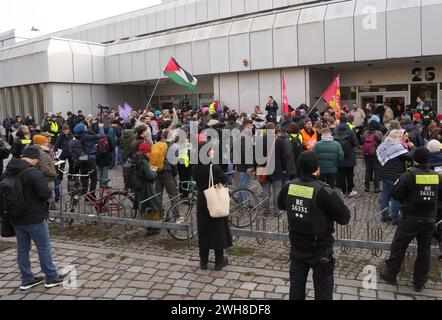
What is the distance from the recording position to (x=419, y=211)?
5422 mm

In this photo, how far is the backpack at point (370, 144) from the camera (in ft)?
34.0

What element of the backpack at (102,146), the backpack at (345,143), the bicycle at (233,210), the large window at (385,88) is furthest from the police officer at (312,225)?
the large window at (385,88)

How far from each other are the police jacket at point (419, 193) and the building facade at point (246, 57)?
1276 cm

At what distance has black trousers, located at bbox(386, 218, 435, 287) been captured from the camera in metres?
5.41

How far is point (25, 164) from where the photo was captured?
18.5ft

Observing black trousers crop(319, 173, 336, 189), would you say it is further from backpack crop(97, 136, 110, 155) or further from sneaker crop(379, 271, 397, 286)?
backpack crop(97, 136, 110, 155)

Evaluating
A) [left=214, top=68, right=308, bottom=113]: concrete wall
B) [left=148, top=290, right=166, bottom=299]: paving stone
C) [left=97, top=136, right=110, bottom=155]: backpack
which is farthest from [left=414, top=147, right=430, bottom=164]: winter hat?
[left=214, top=68, right=308, bottom=113]: concrete wall

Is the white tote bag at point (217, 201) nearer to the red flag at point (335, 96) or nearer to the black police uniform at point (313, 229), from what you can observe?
the black police uniform at point (313, 229)

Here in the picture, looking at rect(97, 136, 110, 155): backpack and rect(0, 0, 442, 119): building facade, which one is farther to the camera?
rect(0, 0, 442, 119): building facade

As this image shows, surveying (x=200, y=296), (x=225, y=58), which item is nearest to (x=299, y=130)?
(x=200, y=296)

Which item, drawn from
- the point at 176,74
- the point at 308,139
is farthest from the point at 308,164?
the point at 176,74

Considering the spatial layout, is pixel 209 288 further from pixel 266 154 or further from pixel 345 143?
pixel 345 143

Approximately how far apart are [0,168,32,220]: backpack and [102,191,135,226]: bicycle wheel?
322 centimetres
